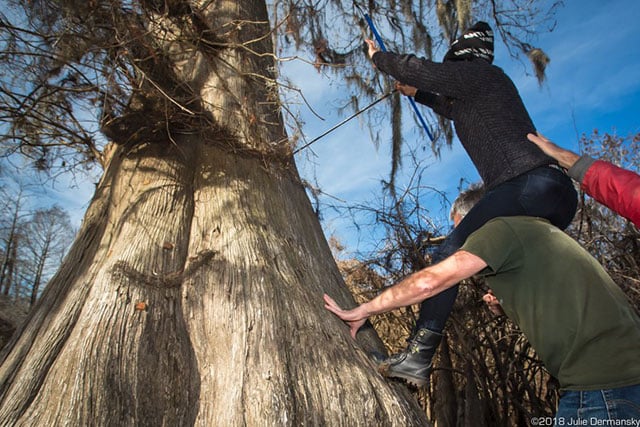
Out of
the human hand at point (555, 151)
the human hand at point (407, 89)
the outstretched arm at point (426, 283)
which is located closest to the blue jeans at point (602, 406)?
the outstretched arm at point (426, 283)

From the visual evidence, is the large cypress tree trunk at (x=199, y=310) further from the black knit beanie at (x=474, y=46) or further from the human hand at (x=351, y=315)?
the black knit beanie at (x=474, y=46)

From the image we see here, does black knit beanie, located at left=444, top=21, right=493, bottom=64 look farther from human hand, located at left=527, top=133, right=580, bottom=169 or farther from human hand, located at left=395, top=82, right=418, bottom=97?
human hand, located at left=527, top=133, right=580, bottom=169

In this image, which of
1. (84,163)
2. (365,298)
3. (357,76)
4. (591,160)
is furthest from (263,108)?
(357,76)

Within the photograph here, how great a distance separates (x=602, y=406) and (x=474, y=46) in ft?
6.17

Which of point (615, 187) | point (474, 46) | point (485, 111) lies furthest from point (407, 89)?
point (615, 187)

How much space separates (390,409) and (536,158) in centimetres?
130

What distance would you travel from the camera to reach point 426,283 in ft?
6.17

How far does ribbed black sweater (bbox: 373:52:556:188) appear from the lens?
2143 millimetres

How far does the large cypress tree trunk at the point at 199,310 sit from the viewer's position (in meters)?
1.75

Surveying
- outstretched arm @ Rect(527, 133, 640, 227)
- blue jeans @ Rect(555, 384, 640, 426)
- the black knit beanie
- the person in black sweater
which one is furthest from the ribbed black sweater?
blue jeans @ Rect(555, 384, 640, 426)

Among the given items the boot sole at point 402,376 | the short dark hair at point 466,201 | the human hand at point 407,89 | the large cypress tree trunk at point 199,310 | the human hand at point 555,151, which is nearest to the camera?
the large cypress tree trunk at point 199,310

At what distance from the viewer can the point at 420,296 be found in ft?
6.27

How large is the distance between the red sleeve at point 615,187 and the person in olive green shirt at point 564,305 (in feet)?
0.78

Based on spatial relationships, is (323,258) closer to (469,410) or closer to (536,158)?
(536,158)
